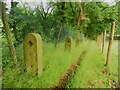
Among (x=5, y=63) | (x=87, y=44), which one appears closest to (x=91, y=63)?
(x=87, y=44)

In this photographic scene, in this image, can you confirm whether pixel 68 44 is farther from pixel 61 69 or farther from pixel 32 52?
pixel 32 52

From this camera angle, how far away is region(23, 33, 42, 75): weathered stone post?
1376 millimetres

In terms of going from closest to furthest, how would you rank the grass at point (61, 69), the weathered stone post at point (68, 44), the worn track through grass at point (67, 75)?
the grass at point (61, 69)
the worn track through grass at point (67, 75)
the weathered stone post at point (68, 44)

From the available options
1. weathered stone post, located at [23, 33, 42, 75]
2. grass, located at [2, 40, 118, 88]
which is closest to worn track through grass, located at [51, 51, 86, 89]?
grass, located at [2, 40, 118, 88]

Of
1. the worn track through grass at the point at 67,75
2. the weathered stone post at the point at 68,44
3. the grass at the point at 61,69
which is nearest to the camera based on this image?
the grass at the point at 61,69

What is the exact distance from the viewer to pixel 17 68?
4.49 feet

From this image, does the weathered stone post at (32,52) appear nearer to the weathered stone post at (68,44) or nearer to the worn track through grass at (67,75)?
the worn track through grass at (67,75)

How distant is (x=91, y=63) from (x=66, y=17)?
41cm

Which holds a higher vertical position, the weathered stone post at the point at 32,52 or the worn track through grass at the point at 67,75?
the weathered stone post at the point at 32,52

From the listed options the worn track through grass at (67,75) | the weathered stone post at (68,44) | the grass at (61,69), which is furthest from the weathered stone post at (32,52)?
the weathered stone post at (68,44)

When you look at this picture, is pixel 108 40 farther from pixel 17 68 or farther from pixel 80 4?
pixel 17 68

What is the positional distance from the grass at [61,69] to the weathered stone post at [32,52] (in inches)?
1.2

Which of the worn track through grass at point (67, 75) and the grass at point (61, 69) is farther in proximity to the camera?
the worn track through grass at point (67, 75)

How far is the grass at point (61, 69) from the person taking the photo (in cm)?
136
